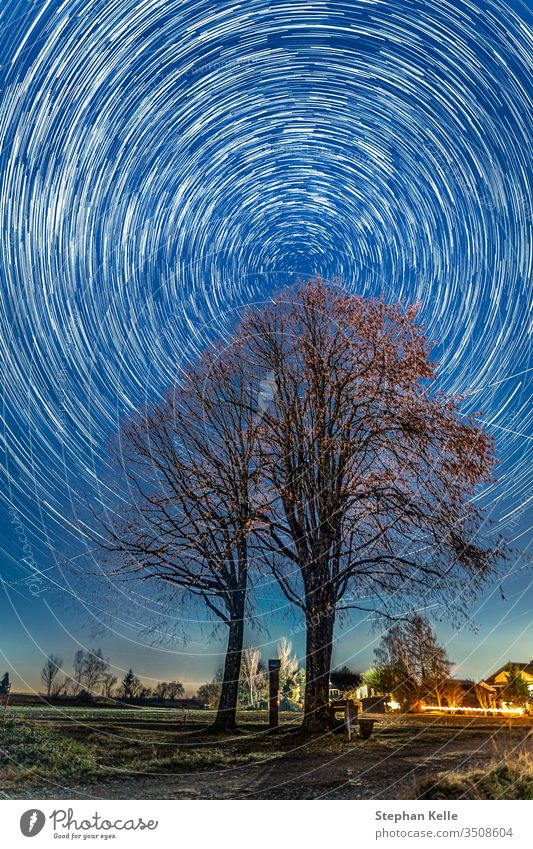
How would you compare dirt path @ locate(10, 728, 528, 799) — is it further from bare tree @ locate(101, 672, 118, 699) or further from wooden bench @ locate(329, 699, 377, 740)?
A: bare tree @ locate(101, 672, 118, 699)

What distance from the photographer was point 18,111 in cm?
595

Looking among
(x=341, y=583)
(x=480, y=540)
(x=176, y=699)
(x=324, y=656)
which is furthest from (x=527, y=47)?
(x=176, y=699)

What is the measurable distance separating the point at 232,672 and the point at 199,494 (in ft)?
5.45

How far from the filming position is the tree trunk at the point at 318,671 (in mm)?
5656

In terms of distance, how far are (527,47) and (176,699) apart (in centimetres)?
641

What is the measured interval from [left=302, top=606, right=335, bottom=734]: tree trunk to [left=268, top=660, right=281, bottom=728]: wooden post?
251 mm

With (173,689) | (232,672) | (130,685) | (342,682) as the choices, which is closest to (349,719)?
(342,682)

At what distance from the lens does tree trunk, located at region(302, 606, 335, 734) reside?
18.6 ft

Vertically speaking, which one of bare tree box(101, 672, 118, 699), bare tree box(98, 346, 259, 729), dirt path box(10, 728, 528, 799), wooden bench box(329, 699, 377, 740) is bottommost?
dirt path box(10, 728, 528, 799)

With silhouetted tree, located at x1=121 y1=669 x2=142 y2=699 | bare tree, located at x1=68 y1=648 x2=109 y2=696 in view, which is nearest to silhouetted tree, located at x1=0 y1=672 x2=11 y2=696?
bare tree, located at x1=68 y1=648 x2=109 y2=696

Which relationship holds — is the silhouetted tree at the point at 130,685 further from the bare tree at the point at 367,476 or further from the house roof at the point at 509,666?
the house roof at the point at 509,666

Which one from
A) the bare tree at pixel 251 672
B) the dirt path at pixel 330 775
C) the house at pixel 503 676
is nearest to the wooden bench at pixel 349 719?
the dirt path at pixel 330 775

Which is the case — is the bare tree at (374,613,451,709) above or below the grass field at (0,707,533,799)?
above
